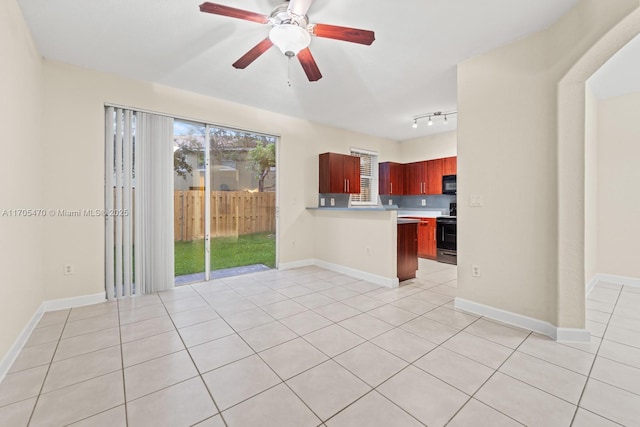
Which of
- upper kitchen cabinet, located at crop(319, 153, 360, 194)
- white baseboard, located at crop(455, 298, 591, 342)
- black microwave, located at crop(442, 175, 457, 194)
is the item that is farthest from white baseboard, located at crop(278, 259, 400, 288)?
black microwave, located at crop(442, 175, 457, 194)

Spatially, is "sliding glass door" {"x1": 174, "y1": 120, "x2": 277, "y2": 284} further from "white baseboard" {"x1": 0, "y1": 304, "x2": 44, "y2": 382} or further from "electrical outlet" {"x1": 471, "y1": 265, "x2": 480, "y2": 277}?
"electrical outlet" {"x1": 471, "y1": 265, "x2": 480, "y2": 277}

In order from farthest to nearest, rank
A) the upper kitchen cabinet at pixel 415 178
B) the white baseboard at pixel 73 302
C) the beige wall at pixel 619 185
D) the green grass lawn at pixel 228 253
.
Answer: the upper kitchen cabinet at pixel 415 178, the green grass lawn at pixel 228 253, the beige wall at pixel 619 185, the white baseboard at pixel 73 302

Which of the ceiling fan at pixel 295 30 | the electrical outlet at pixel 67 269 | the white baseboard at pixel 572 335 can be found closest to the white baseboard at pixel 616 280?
the white baseboard at pixel 572 335

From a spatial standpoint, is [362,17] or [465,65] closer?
[362,17]

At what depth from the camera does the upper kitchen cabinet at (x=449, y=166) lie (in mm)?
5465

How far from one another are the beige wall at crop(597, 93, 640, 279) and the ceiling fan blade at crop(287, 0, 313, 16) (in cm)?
449

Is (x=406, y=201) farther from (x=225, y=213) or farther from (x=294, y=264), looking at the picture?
(x=225, y=213)

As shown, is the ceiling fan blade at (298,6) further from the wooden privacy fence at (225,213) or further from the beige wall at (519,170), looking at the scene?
the wooden privacy fence at (225,213)

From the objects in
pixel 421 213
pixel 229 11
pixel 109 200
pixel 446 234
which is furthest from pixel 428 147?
pixel 109 200

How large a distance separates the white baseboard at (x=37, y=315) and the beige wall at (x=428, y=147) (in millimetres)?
6378

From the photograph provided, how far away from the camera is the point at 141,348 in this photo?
6.91ft

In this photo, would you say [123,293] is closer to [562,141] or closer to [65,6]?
[65,6]

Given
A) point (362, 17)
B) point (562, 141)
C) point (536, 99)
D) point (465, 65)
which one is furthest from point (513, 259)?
point (362, 17)

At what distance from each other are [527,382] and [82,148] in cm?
463
